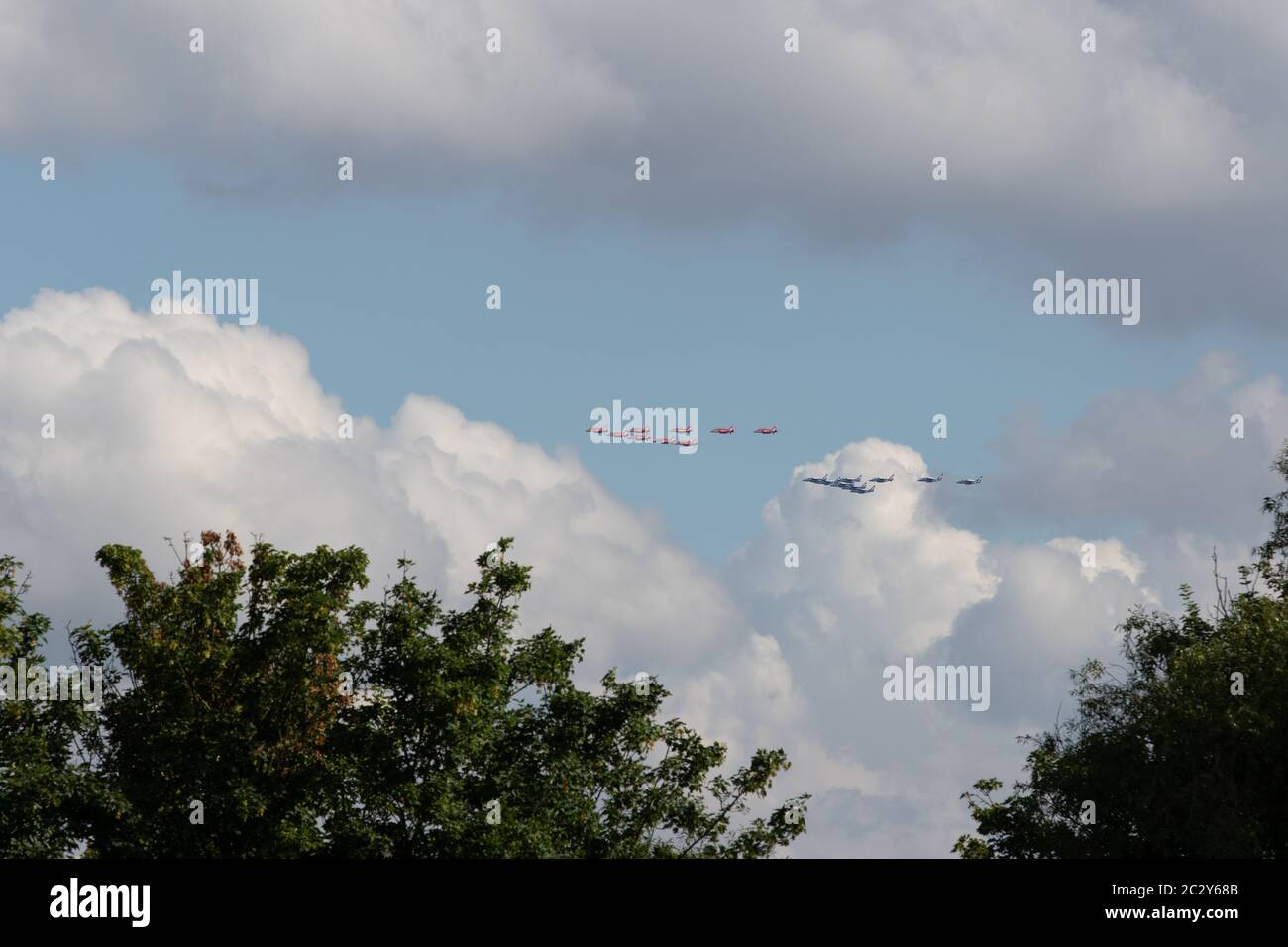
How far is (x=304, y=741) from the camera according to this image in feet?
125

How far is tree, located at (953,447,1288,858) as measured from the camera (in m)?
38.7

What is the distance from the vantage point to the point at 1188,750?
130ft

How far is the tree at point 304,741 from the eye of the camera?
36.7 metres

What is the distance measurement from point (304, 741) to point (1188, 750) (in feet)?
70.6

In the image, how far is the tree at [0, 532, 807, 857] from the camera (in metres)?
36.7

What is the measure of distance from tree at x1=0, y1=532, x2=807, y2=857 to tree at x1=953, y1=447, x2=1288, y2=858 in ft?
27.2

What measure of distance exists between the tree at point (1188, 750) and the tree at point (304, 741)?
830 cm

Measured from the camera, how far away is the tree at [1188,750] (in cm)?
3866
